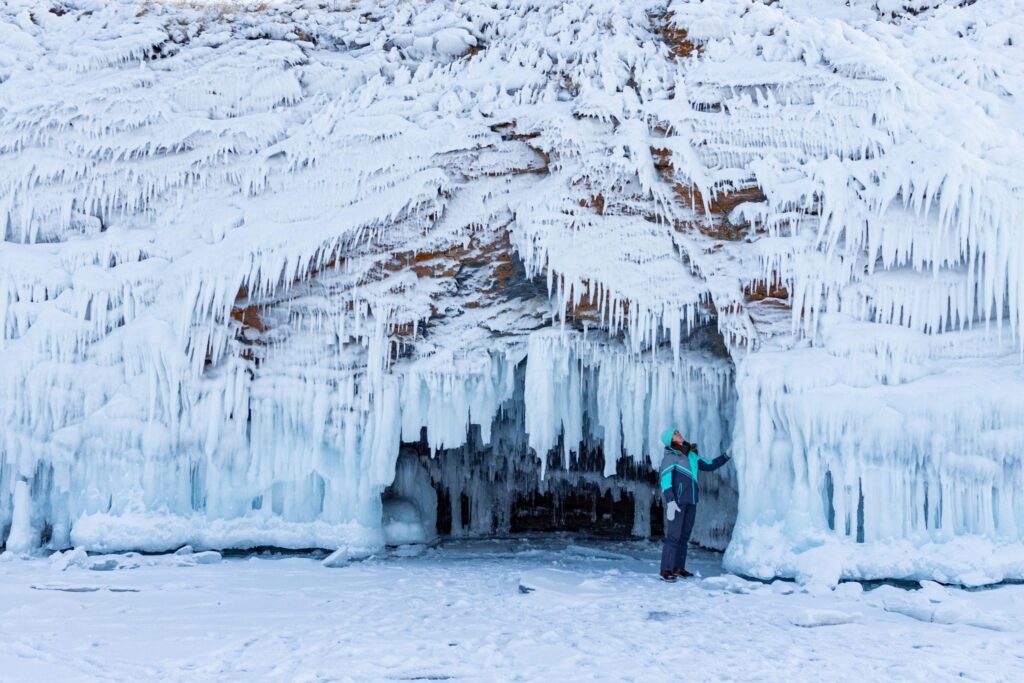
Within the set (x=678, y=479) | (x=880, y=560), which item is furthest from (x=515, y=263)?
(x=880, y=560)

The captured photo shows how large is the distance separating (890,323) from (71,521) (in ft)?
30.3

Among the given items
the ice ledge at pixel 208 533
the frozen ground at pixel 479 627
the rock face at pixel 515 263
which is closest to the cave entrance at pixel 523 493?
the rock face at pixel 515 263

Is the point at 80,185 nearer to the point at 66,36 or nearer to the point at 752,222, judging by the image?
the point at 66,36

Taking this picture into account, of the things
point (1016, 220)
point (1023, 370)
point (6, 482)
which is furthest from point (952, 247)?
point (6, 482)

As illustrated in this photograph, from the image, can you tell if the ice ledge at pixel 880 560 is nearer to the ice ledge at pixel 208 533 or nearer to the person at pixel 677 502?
the person at pixel 677 502

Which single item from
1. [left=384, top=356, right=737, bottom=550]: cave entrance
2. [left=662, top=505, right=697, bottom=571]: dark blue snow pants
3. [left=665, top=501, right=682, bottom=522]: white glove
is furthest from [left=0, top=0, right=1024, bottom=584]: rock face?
[left=665, top=501, right=682, bottom=522]: white glove

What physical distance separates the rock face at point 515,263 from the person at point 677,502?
2.38 ft

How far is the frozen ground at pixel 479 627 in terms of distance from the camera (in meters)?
4.63

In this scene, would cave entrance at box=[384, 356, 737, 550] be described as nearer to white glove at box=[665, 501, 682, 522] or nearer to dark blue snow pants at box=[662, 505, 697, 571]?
dark blue snow pants at box=[662, 505, 697, 571]

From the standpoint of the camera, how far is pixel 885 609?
6.24 m

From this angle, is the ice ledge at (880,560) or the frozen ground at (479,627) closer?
the frozen ground at (479,627)

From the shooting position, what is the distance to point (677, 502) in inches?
309

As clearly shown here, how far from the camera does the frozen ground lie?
4.63 meters

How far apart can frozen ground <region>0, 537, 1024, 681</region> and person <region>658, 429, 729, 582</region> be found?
296 mm
